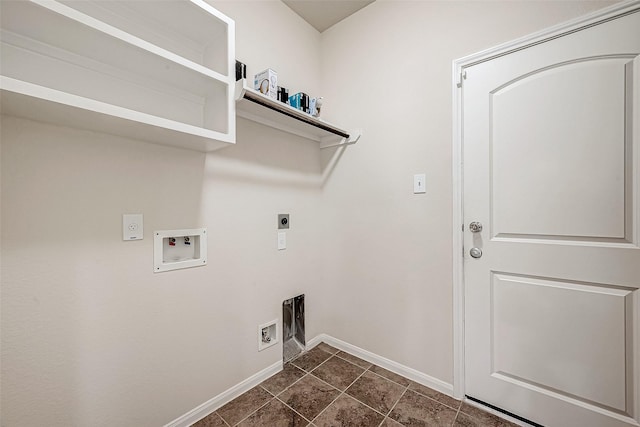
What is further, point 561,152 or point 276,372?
point 276,372

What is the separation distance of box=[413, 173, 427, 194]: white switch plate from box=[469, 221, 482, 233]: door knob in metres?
0.34

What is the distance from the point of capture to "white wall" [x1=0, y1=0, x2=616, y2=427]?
1001 mm

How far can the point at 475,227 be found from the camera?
4.93 feet

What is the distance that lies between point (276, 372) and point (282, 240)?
0.92m

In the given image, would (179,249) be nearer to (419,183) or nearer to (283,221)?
(283,221)

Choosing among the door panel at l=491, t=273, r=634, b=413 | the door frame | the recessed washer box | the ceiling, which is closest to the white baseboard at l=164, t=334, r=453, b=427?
the door frame

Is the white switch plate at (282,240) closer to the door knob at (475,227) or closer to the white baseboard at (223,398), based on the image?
the white baseboard at (223,398)

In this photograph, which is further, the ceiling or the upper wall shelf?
the ceiling

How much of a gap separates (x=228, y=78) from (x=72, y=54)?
0.59 meters

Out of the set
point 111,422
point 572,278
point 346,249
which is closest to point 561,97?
point 572,278

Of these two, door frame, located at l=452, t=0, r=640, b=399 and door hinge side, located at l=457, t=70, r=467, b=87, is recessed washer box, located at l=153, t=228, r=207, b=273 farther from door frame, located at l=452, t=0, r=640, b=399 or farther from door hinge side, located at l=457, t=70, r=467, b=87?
door hinge side, located at l=457, t=70, r=467, b=87

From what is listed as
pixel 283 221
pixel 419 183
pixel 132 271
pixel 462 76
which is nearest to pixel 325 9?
pixel 462 76

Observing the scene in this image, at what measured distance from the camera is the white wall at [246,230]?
39.4 inches

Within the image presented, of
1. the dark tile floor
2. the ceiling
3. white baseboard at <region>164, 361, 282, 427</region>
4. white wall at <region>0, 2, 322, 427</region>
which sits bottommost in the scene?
the dark tile floor
